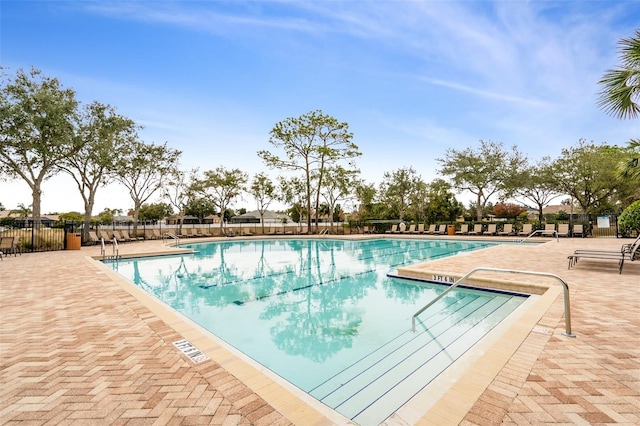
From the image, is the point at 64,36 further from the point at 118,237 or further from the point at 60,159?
the point at 118,237

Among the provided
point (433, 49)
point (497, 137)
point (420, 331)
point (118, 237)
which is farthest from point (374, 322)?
point (497, 137)

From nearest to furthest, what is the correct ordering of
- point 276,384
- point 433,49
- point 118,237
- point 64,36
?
point 276,384 → point 64,36 → point 433,49 → point 118,237

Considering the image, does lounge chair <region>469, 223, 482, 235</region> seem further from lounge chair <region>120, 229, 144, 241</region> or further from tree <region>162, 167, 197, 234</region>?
lounge chair <region>120, 229, 144, 241</region>

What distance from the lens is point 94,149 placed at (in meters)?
Result: 17.7

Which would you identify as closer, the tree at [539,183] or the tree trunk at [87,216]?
the tree trunk at [87,216]

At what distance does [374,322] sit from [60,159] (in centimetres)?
1967

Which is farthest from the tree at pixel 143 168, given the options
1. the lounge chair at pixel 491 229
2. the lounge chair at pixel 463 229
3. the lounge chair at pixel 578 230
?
the lounge chair at pixel 578 230

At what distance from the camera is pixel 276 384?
2.54 m

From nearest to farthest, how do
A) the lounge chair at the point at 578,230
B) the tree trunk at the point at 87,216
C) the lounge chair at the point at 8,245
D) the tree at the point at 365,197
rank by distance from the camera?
the lounge chair at the point at 8,245, the tree trunk at the point at 87,216, the lounge chair at the point at 578,230, the tree at the point at 365,197

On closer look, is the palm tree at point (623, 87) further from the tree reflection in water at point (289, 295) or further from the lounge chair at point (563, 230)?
the lounge chair at point (563, 230)

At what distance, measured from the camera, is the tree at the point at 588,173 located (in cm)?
2277

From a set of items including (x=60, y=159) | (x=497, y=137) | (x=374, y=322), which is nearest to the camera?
(x=374, y=322)

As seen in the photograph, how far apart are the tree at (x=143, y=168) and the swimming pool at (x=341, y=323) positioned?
43.8 ft

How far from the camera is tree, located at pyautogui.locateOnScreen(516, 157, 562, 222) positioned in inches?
1026
